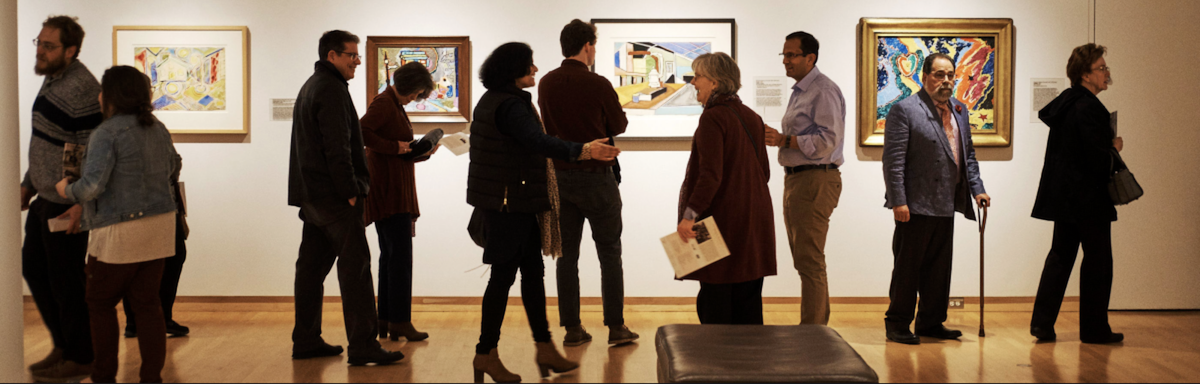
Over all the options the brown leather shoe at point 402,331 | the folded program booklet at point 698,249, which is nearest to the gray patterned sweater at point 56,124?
the brown leather shoe at point 402,331

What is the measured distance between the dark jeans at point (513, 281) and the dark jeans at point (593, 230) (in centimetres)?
69

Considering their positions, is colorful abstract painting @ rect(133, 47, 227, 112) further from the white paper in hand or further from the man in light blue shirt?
the man in light blue shirt

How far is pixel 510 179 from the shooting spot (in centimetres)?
341

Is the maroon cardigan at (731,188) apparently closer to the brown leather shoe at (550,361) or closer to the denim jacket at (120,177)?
the brown leather shoe at (550,361)

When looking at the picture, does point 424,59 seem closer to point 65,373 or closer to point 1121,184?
point 65,373

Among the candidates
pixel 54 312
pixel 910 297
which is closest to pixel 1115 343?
pixel 910 297

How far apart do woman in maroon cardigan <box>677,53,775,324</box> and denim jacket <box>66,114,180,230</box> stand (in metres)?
1.99

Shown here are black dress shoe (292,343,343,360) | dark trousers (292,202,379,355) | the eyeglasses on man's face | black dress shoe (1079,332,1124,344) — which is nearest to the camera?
dark trousers (292,202,379,355)


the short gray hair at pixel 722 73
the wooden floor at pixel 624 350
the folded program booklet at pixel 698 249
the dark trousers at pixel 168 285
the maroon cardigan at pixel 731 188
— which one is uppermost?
the short gray hair at pixel 722 73

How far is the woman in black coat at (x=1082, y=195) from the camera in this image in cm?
443

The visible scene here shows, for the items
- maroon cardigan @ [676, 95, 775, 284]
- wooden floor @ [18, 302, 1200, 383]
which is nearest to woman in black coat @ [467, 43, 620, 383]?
maroon cardigan @ [676, 95, 775, 284]

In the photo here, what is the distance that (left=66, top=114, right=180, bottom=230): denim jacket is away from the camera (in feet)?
10.6

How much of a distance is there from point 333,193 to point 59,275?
107cm

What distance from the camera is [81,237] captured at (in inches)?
140
